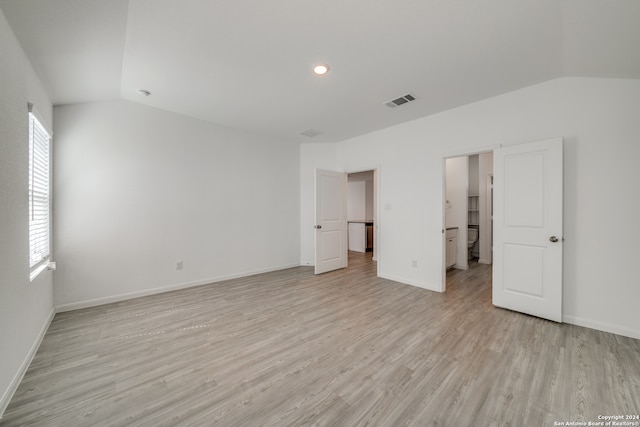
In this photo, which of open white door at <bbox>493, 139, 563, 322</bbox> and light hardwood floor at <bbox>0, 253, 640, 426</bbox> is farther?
open white door at <bbox>493, 139, 563, 322</bbox>

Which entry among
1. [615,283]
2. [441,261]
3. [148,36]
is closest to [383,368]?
[441,261]

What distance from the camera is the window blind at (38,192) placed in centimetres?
223

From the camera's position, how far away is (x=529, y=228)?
279 cm

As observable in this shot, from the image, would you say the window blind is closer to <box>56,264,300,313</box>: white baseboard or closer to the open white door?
<box>56,264,300,313</box>: white baseboard

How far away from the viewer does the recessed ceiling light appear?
244cm

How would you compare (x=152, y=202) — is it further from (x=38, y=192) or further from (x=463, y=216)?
(x=463, y=216)

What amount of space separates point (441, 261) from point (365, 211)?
4.50 meters

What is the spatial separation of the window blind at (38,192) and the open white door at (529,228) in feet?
16.1

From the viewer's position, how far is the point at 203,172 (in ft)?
13.1

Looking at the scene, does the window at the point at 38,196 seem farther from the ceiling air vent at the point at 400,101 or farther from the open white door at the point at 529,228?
the open white door at the point at 529,228

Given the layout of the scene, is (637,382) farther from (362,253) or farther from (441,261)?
(362,253)

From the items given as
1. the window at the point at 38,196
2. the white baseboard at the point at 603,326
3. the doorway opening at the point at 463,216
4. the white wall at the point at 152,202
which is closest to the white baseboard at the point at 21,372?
the window at the point at 38,196

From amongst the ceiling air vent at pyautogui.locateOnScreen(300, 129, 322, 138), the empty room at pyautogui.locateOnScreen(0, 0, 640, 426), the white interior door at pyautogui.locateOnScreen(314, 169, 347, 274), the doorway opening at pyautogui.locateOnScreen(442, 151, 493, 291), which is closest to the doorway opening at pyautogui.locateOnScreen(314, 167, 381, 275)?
the white interior door at pyautogui.locateOnScreen(314, 169, 347, 274)

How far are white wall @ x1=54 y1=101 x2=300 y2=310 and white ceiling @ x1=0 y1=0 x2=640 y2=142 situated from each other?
0.48 meters
